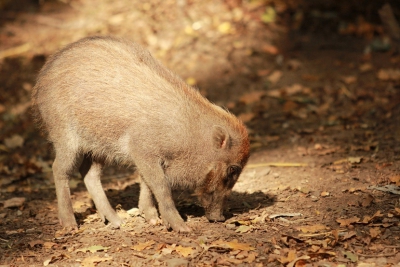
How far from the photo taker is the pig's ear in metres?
5.45

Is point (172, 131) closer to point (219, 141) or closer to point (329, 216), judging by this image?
point (219, 141)

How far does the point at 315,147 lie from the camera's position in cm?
736

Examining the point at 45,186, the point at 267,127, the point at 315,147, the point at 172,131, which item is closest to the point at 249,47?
the point at 267,127

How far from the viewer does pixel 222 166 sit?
5562 millimetres

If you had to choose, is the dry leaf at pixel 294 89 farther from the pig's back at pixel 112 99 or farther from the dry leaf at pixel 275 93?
the pig's back at pixel 112 99

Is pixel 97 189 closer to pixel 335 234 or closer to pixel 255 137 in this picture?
pixel 335 234

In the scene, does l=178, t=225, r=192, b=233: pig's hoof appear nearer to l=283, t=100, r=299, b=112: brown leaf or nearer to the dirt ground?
the dirt ground

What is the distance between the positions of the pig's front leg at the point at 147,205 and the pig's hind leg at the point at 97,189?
0.27 m

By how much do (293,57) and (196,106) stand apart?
520 cm

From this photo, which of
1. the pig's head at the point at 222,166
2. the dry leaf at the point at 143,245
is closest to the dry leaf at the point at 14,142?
the pig's head at the point at 222,166

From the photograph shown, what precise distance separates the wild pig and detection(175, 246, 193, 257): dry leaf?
1.56ft

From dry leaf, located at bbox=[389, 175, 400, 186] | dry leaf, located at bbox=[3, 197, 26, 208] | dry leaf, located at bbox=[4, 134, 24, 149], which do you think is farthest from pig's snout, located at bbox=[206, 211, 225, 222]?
dry leaf, located at bbox=[4, 134, 24, 149]

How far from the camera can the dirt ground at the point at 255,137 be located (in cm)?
489

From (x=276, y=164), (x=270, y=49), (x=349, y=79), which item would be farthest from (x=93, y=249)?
(x=270, y=49)
